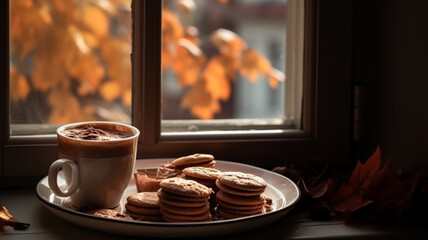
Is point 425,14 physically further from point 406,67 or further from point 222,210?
point 222,210

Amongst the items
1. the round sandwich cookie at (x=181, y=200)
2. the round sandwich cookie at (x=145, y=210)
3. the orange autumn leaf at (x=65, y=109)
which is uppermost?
the orange autumn leaf at (x=65, y=109)

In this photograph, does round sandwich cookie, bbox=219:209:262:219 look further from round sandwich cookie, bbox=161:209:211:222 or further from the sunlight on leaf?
the sunlight on leaf

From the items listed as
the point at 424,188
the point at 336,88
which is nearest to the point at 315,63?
the point at 336,88

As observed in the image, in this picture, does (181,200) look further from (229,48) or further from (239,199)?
(229,48)

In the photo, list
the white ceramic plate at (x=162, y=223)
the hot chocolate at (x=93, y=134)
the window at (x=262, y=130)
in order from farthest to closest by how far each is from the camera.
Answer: the window at (x=262, y=130)
the hot chocolate at (x=93, y=134)
the white ceramic plate at (x=162, y=223)

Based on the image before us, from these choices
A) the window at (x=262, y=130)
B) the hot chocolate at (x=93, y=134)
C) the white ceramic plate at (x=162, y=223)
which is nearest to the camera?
the white ceramic plate at (x=162, y=223)

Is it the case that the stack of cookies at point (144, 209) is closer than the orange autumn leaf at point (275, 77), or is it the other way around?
the stack of cookies at point (144, 209)

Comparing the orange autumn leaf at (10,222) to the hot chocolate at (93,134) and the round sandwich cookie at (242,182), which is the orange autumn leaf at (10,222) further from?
the round sandwich cookie at (242,182)

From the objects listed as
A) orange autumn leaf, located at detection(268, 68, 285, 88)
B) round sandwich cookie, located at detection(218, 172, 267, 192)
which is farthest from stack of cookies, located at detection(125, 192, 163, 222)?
orange autumn leaf, located at detection(268, 68, 285, 88)

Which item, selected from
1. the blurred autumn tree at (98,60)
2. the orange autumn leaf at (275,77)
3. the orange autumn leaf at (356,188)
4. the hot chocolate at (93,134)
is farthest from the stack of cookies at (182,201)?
the orange autumn leaf at (275,77)
